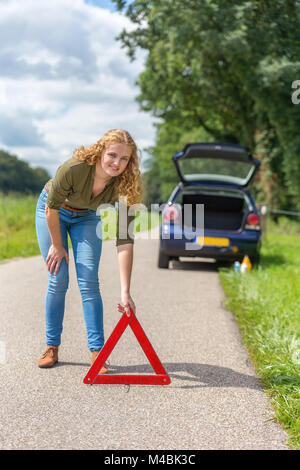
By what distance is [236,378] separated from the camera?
3734 millimetres

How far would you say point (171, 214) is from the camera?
29.2ft

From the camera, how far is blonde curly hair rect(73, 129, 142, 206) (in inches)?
137

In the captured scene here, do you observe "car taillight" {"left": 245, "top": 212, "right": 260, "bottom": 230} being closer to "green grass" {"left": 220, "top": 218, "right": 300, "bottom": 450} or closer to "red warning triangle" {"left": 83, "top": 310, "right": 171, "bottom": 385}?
"green grass" {"left": 220, "top": 218, "right": 300, "bottom": 450}

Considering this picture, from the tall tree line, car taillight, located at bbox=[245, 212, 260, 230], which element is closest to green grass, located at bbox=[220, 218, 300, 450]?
car taillight, located at bbox=[245, 212, 260, 230]

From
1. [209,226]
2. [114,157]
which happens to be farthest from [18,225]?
[114,157]

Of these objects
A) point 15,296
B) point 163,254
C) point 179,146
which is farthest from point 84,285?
point 179,146

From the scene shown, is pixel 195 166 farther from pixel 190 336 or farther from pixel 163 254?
pixel 190 336

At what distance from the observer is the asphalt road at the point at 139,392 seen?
269 centimetres

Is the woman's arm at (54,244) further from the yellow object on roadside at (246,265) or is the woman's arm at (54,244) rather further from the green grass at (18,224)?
the green grass at (18,224)

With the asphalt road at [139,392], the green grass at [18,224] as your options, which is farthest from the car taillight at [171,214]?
the green grass at [18,224]

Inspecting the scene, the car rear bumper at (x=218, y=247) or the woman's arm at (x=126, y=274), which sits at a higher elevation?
the woman's arm at (x=126, y=274)

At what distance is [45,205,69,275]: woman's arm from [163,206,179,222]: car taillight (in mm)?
5155

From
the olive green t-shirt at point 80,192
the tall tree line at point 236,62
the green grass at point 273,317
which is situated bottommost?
the green grass at point 273,317
